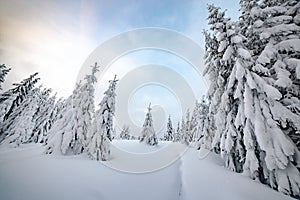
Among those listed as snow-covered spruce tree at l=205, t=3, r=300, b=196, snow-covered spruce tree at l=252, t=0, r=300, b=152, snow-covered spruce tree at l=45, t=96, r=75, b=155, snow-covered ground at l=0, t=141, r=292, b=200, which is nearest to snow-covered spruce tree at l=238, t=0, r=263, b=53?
snow-covered spruce tree at l=252, t=0, r=300, b=152

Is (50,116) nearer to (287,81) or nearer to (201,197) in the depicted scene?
(201,197)

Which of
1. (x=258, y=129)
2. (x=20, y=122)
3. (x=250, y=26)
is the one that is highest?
(x=250, y=26)

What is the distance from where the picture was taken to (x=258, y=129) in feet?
24.2

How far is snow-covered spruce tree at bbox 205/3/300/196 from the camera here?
675 centimetres

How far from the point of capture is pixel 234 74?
912cm

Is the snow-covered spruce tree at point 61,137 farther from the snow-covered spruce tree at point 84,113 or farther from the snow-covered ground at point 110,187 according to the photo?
the snow-covered ground at point 110,187

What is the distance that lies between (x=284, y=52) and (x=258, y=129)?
16.9 feet

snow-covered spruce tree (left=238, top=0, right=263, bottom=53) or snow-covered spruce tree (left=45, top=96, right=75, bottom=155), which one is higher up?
snow-covered spruce tree (left=238, top=0, right=263, bottom=53)

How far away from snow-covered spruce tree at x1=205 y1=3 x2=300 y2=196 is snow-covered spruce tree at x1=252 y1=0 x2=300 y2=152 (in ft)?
1.88

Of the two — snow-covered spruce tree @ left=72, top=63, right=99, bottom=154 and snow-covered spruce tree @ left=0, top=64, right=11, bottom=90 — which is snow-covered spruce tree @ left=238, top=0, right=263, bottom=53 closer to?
snow-covered spruce tree @ left=72, top=63, right=99, bottom=154

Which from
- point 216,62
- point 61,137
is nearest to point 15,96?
point 61,137

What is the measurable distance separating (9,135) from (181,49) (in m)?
41.2

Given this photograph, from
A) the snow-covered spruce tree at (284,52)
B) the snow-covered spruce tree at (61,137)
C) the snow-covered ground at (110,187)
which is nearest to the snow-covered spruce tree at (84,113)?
the snow-covered spruce tree at (61,137)

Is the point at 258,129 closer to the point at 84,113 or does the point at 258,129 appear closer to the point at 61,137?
the point at 84,113
